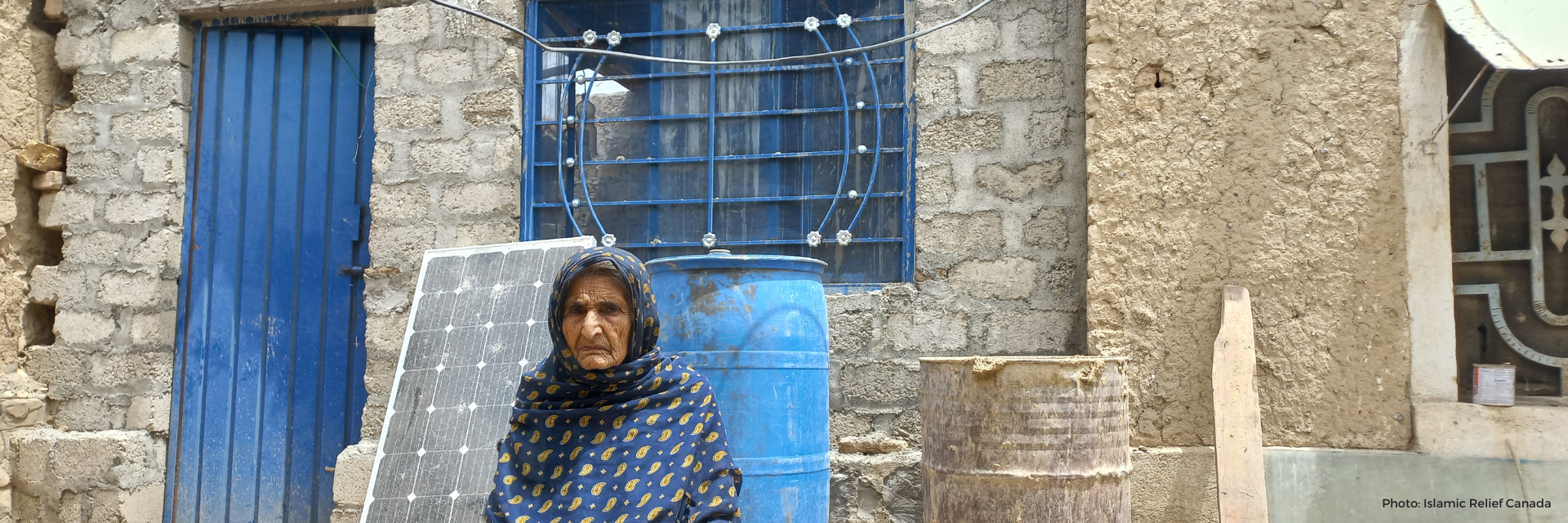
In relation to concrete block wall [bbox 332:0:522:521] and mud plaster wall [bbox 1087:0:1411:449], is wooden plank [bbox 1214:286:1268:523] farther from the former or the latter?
concrete block wall [bbox 332:0:522:521]

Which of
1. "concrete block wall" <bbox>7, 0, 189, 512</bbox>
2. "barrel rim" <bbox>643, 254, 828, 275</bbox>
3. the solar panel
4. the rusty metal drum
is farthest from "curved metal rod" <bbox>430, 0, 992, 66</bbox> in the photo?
"concrete block wall" <bbox>7, 0, 189, 512</bbox>

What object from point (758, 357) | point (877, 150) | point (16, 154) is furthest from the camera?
point (16, 154)

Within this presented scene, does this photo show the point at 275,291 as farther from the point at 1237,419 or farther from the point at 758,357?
the point at 1237,419

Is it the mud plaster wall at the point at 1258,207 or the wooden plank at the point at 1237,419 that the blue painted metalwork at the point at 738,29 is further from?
the wooden plank at the point at 1237,419

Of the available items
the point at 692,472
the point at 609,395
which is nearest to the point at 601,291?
the point at 609,395

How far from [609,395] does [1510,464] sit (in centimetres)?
285

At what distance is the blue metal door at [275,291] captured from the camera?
4684 mm

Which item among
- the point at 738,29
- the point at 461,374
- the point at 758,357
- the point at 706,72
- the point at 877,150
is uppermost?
the point at 738,29

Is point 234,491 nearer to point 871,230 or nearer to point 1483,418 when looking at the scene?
point 871,230

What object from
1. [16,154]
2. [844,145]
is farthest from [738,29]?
[16,154]

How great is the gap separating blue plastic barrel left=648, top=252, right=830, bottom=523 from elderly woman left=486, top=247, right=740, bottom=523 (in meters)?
0.64

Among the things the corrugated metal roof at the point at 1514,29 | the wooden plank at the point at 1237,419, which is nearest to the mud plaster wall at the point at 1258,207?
the wooden plank at the point at 1237,419

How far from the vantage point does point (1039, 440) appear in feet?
9.31

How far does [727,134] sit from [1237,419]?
228 centimetres
